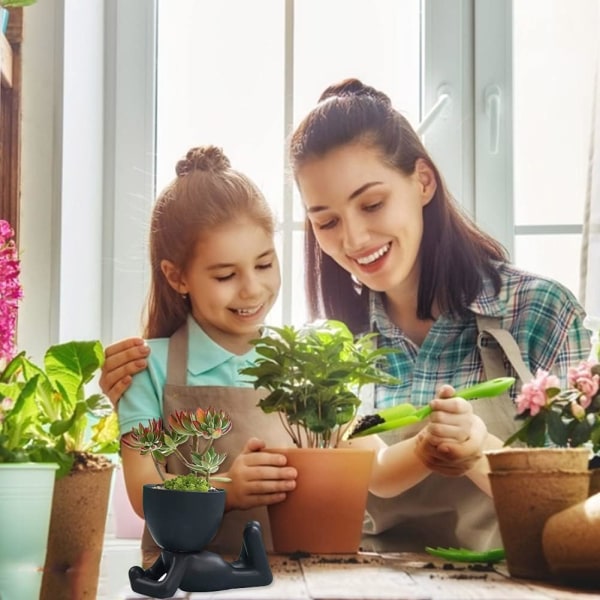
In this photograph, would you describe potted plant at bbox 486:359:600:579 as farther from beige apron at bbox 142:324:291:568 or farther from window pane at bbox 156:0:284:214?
window pane at bbox 156:0:284:214

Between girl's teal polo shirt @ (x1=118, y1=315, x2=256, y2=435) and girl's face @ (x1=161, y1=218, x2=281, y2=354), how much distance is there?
0.02m

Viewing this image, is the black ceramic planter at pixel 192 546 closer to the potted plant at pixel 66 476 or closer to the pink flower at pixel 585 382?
the potted plant at pixel 66 476

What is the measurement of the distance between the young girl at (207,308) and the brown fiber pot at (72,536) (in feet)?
0.54

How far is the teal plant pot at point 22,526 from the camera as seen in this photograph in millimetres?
943

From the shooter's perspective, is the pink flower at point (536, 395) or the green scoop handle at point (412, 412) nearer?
the pink flower at point (536, 395)

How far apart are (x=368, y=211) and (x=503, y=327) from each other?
0.81ft

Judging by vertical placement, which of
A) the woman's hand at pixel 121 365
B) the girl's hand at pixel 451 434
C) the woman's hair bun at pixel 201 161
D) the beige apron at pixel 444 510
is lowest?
the beige apron at pixel 444 510

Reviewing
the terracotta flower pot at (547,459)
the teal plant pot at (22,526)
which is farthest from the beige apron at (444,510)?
the teal plant pot at (22,526)

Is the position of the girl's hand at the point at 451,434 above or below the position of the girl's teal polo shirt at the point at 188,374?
below

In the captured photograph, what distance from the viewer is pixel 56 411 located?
1107 millimetres

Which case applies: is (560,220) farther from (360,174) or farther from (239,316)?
(239,316)

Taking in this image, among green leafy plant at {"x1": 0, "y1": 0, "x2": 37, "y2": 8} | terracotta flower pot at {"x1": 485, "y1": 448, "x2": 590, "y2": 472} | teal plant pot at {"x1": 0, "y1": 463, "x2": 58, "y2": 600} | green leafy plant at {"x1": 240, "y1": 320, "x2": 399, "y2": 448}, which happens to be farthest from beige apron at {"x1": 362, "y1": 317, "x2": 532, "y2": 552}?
green leafy plant at {"x1": 0, "y1": 0, "x2": 37, "y2": 8}

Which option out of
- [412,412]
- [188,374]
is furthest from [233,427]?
[412,412]

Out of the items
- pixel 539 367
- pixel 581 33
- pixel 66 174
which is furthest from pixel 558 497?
pixel 581 33
